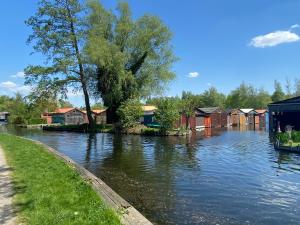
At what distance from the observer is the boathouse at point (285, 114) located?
42531 millimetres

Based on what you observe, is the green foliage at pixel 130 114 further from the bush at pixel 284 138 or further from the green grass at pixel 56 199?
the green grass at pixel 56 199

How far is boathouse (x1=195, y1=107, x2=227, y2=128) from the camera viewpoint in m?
65.6

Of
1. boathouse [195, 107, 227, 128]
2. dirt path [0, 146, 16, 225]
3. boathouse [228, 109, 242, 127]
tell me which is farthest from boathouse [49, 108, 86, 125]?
dirt path [0, 146, 16, 225]

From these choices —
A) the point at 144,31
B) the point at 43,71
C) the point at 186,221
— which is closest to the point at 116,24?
the point at 144,31

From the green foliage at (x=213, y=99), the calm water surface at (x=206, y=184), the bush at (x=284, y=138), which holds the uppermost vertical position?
the green foliage at (x=213, y=99)

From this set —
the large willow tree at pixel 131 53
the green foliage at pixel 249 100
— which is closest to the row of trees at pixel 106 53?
the large willow tree at pixel 131 53

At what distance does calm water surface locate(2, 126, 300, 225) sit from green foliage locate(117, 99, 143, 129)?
25.3m

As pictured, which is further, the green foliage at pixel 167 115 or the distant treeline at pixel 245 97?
the distant treeline at pixel 245 97

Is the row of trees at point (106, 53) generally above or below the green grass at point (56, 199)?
above

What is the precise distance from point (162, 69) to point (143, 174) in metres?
39.9

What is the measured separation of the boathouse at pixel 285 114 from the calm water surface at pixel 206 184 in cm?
1846

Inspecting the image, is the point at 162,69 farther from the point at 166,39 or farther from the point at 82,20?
the point at 82,20

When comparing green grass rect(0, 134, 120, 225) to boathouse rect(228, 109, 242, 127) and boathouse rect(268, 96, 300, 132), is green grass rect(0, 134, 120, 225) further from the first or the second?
boathouse rect(228, 109, 242, 127)

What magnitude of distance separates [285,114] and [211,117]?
2586 centimetres
